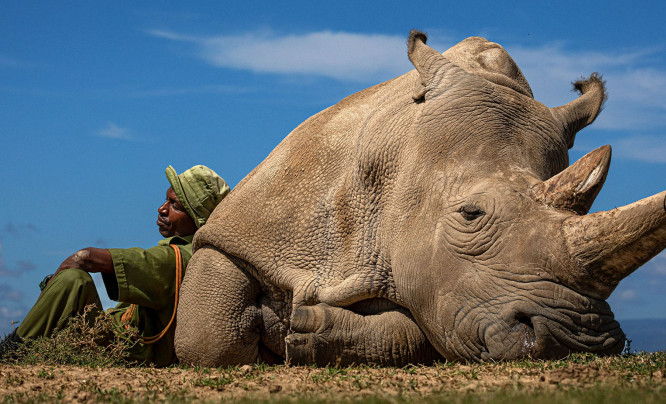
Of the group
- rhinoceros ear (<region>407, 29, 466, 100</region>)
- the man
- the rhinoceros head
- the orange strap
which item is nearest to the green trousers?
the man

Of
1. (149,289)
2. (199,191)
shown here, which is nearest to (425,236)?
(149,289)

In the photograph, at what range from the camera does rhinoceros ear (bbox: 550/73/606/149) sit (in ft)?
23.9

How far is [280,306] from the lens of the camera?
7.57 metres

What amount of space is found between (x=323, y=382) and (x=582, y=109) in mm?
3976

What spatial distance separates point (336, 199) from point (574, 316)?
246 cm

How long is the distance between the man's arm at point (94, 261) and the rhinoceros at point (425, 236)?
1038mm

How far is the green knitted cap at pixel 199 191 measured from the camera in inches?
370

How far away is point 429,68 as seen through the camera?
6.84m

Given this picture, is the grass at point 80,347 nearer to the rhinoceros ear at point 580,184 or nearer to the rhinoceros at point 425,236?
the rhinoceros at point 425,236

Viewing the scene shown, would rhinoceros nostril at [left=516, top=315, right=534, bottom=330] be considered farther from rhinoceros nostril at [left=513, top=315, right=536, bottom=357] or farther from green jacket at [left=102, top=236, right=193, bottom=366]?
green jacket at [left=102, top=236, right=193, bottom=366]

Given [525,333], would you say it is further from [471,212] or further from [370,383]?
[370,383]

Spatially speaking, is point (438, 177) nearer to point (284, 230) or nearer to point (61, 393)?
point (284, 230)

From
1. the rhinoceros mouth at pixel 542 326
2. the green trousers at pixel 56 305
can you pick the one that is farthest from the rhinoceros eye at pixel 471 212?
the green trousers at pixel 56 305

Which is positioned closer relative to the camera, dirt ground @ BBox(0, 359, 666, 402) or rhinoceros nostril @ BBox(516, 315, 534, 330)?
dirt ground @ BBox(0, 359, 666, 402)
